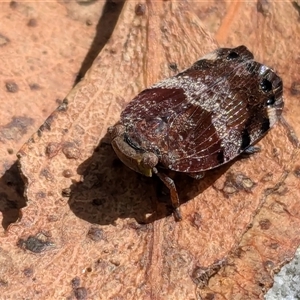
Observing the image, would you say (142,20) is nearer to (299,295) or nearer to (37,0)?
(37,0)

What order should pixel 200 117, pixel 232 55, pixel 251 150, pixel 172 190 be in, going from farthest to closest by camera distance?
pixel 232 55, pixel 251 150, pixel 200 117, pixel 172 190

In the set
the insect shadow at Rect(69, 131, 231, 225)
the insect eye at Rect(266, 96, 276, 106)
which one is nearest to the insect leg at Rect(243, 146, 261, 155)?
the insect shadow at Rect(69, 131, 231, 225)

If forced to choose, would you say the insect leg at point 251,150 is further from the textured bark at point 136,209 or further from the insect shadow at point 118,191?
the insect shadow at point 118,191

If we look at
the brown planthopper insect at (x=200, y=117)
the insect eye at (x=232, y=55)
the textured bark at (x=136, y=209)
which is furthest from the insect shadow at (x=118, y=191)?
the insect eye at (x=232, y=55)

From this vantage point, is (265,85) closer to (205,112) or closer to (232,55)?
(232,55)

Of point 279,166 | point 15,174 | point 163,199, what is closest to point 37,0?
point 15,174

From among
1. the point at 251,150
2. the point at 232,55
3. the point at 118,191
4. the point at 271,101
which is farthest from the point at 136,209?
the point at 232,55

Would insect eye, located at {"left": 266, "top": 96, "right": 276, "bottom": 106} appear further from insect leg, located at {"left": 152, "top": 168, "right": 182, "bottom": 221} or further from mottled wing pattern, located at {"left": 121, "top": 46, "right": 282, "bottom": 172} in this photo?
insect leg, located at {"left": 152, "top": 168, "right": 182, "bottom": 221}
